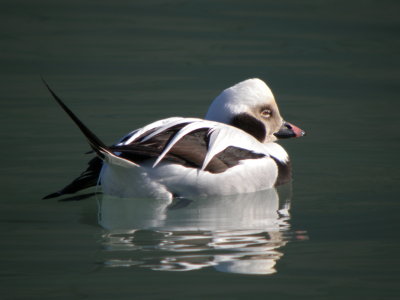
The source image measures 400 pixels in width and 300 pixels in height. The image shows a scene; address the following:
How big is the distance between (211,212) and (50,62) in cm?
499

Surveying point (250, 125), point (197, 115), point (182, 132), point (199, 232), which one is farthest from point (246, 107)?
point (197, 115)

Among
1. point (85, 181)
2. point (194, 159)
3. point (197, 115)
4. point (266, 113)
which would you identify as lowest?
point (85, 181)

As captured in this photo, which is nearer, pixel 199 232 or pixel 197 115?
pixel 199 232

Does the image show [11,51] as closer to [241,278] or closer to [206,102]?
[206,102]

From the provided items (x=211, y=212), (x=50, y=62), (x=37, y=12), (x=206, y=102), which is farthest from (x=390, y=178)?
(x=37, y=12)

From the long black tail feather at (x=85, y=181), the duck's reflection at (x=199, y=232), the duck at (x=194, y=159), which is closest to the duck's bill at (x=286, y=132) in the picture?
the duck at (x=194, y=159)

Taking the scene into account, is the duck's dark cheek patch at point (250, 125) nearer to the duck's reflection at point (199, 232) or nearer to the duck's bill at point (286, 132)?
the duck's bill at point (286, 132)

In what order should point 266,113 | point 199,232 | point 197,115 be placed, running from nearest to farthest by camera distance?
1. point 199,232
2. point 266,113
3. point 197,115

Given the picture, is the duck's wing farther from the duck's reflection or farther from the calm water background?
the calm water background

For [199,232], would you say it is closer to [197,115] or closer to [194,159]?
[194,159]

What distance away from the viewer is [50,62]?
32.1ft

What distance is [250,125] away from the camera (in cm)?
622

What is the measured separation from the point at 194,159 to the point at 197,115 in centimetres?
243

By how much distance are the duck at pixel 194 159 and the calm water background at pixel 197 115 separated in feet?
0.75
